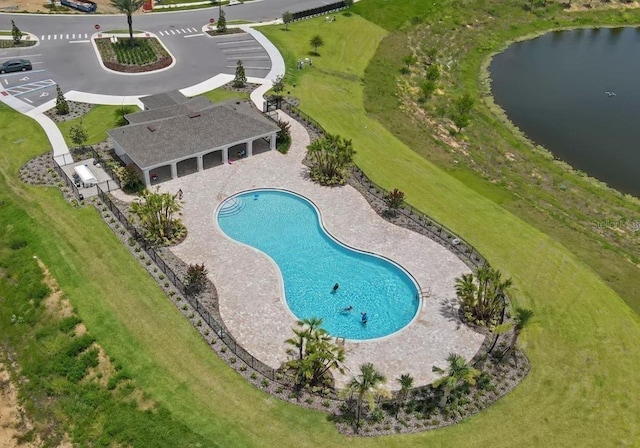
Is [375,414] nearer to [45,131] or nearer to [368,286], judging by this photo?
[368,286]

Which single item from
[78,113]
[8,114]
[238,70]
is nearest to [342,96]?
[238,70]

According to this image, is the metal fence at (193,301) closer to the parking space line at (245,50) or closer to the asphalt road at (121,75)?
the asphalt road at (121,75)

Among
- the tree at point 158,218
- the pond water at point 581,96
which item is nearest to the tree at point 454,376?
the tree at point 158,218

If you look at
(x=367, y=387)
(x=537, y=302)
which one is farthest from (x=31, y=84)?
(x=537, y=302)

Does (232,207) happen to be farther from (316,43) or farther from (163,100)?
(316,43)

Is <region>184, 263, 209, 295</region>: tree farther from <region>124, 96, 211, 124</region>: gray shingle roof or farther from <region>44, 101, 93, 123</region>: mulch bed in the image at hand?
<region>44, 101, 93, 123</region>: mulch bed

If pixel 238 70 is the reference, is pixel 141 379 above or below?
below
